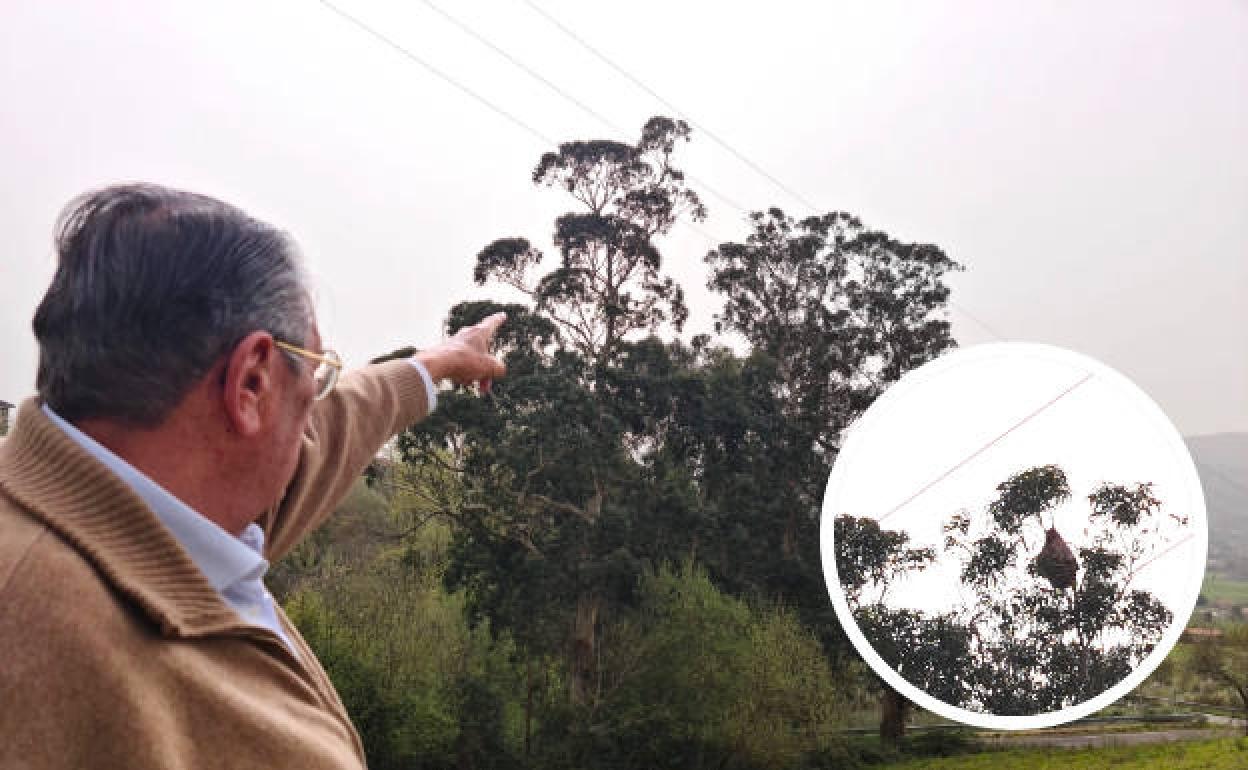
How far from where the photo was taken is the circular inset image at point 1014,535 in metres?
2.97

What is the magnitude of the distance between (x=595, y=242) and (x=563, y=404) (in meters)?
3.03

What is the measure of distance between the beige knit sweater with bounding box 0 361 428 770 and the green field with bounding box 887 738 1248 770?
17721 mm

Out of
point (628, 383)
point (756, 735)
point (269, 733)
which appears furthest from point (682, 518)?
point (269, 733)

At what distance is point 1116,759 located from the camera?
1844 centimetres

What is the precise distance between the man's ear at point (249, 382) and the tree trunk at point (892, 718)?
19824 mm

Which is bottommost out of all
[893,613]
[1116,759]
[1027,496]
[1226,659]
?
[1116,759]

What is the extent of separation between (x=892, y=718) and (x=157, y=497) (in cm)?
2094

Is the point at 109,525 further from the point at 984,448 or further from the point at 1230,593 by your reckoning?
the point at 1230,593

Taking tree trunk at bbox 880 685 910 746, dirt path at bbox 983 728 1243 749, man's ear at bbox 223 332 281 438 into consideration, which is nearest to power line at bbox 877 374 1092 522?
man's ear at bbox 223 332 281 438

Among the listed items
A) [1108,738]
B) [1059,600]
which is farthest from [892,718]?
[1059,600]

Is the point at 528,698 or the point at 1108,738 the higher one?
the point at 1108,738

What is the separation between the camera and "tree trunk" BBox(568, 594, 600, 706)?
15.9m

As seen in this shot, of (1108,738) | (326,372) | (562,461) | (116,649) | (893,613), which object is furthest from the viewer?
(1108,738)

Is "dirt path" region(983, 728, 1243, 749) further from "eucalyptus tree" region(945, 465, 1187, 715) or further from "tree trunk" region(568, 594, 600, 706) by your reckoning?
"eucalyptus tree" region(945, 465, 1187, 715)
